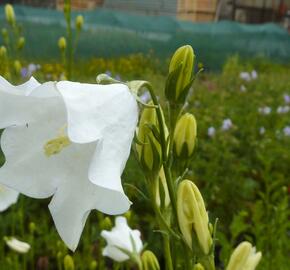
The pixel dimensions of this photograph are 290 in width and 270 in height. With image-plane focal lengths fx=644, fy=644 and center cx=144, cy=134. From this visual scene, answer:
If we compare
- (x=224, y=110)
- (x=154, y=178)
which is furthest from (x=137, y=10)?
(x=154, y=178)

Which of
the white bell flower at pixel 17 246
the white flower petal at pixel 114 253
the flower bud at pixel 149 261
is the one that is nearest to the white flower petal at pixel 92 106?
the flower bud at pixel 149 261

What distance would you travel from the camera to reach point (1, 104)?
2.77ft

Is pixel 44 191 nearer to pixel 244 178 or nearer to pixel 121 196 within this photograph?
pixel 121 196

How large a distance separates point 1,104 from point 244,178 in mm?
2782

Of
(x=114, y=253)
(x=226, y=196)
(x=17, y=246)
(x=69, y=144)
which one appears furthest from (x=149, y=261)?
(x=226, y=196)

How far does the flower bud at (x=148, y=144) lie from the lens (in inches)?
37.4

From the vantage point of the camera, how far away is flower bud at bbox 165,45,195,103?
0.93 m

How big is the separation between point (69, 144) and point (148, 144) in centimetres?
14

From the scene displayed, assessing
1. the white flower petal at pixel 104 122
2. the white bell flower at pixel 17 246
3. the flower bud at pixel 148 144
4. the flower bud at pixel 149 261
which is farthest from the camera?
the white bell flower at pixel 17 246

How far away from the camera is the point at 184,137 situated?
104cm

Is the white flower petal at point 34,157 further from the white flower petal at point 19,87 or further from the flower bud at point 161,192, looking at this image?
the flower bud at point 161,192

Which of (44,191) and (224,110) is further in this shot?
(224,110)

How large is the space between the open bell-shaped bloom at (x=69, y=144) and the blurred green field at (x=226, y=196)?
0.43 metres

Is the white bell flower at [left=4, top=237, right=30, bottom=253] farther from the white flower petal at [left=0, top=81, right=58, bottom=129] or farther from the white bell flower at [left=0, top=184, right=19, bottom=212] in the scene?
the white flower petal at [left=0, top=81, right=58, bottom=129]
